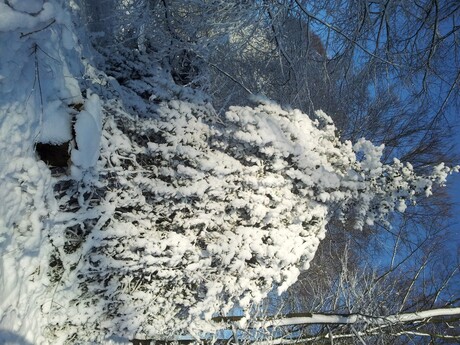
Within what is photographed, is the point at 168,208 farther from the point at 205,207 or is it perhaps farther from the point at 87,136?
the point at 87,136

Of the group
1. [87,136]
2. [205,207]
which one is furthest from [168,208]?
[87,136]

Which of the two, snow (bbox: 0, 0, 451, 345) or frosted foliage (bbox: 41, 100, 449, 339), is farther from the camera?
frosted foliage (bbox: 41, 100, 449, 339)

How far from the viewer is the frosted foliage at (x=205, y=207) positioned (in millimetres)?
3426

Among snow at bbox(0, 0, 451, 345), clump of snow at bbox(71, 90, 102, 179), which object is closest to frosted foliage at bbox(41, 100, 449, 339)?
snow at bbox(0, 0, 451, 345)

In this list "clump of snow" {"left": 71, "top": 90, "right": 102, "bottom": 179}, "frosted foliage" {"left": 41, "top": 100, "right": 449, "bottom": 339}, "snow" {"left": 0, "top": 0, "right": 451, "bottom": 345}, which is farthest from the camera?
"frosted foliage" {"left": 41, "top": 100, "right": 449, "bottom": 339}

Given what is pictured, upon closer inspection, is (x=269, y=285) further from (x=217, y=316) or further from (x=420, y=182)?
(x=420, y=182)

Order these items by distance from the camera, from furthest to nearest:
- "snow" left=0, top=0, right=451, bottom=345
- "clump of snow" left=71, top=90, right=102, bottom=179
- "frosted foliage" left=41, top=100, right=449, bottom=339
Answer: "frosted foliage" left=41, top=100, right=449, bottom=339 < "snow" left=0, top=0, right=451, bottom=345 < "clump of snow" left=71, top=90, right=102, bottom=179

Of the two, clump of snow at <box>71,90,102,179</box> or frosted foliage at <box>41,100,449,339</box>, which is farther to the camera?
frosted foliage at <box>41,100,449,339</box>

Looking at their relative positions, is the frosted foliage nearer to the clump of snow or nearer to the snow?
the snow

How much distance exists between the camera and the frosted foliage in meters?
3.43

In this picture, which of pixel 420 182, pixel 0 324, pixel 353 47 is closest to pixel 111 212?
pixel 0 324

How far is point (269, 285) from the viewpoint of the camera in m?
4.04

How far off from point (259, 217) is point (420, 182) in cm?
183

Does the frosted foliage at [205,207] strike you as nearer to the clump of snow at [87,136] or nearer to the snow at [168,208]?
the snow at [168,208]
